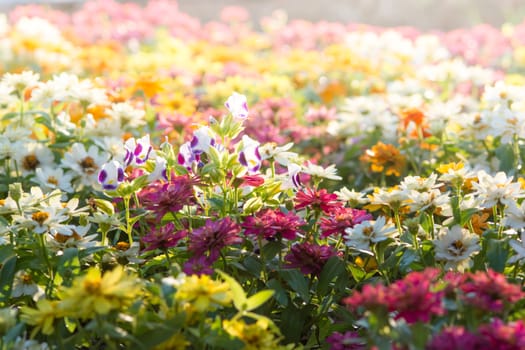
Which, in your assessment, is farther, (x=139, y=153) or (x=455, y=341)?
(x=139, y=153)

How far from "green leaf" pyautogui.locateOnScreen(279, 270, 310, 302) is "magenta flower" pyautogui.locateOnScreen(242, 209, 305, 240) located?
0.08 m

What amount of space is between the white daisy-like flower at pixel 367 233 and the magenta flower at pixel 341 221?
17mm

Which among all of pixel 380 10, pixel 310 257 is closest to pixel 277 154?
pixel 310 257

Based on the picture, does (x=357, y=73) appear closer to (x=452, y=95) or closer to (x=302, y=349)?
(x=452, y=95)

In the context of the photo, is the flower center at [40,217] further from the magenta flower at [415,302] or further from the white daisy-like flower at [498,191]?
the white daisy-like flower at [498,191]

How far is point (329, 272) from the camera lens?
5.37 ft

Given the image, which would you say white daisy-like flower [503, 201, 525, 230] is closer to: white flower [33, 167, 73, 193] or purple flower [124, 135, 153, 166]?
purple flower [124, 135, 153, 166]

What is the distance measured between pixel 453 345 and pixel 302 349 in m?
0.44

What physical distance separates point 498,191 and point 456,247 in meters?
0.14

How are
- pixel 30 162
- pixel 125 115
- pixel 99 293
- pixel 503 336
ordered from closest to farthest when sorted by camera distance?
1. pixel 503 336
2. pixel 99 293
3. pixel 30 162
4. pixel 125 115

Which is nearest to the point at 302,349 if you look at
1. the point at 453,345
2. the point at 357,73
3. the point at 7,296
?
the point at 453,345

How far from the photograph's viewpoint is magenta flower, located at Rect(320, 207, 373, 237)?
5.41 feet

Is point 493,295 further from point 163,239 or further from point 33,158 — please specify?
point 33,158

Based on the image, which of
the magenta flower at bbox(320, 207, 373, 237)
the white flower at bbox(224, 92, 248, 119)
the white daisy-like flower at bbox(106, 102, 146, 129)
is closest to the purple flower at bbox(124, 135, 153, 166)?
the white flower at bbox(224, 92, 248, 119)
